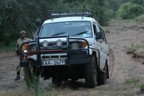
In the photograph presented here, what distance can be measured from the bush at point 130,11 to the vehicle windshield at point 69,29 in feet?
194

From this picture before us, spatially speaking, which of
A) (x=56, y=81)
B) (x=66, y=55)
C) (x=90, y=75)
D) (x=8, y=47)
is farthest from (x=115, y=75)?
(x=8, y=47)

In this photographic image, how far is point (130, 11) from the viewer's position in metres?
73.4

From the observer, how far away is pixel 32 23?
3028 cm

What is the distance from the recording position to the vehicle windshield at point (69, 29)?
13.3 metres

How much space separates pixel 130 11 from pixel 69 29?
6098 centimetres

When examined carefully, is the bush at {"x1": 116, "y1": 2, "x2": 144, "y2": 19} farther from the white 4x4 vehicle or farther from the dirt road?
the white 4x4 vehicle

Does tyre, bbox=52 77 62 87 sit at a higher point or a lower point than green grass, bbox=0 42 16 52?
higher

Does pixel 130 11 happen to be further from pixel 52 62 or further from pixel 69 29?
pixel 52 62

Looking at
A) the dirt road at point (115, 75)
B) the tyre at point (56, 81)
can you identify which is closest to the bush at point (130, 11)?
the dirt road at point (115, 75)

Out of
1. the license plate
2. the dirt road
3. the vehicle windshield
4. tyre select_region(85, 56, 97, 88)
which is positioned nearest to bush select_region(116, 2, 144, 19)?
the dirt road

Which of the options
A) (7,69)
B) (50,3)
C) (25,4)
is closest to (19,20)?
(25,4)

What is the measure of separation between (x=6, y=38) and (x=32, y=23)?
196cm

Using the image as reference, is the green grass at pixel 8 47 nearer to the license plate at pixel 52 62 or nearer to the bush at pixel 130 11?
the license plate at pixel 52 62

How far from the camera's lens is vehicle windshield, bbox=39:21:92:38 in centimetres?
1326
